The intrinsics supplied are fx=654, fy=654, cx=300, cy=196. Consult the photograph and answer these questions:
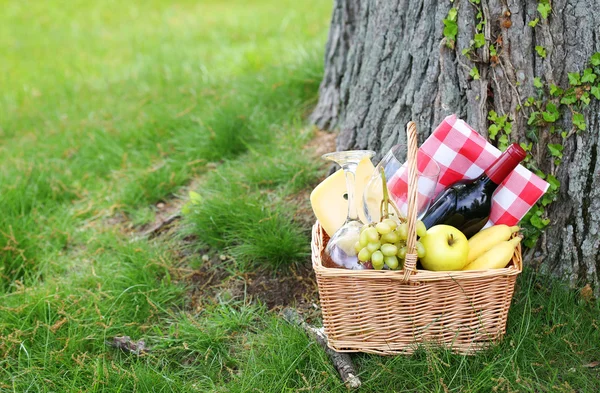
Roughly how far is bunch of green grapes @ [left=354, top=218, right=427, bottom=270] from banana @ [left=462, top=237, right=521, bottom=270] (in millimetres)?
214

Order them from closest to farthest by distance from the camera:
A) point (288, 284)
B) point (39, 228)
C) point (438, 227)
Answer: point (438, 227) → point (288, 284) → point (39, 228)

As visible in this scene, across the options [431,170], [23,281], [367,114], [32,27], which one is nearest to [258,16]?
[32,27]

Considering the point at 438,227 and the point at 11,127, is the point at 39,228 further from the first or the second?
the point at 438,227

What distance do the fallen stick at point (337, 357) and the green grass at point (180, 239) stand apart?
3 cm

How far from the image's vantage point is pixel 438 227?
7.06 ft

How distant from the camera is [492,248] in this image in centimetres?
217

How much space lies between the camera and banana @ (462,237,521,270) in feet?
6.99

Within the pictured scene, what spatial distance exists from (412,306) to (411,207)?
37 cm

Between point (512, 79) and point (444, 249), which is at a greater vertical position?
point (512, 79)

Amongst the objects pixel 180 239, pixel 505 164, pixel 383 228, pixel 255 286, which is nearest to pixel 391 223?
pixel 383 228

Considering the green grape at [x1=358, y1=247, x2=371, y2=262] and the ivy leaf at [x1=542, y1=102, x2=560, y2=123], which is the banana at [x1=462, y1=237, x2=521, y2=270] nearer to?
the green grape at [x1=358, y1=247, x2=371, y2=262]

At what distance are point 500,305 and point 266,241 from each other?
1.05m

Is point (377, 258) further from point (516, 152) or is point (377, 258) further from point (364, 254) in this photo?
point (516, 152)

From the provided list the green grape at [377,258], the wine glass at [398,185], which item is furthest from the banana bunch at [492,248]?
the green grape at [377,258]
